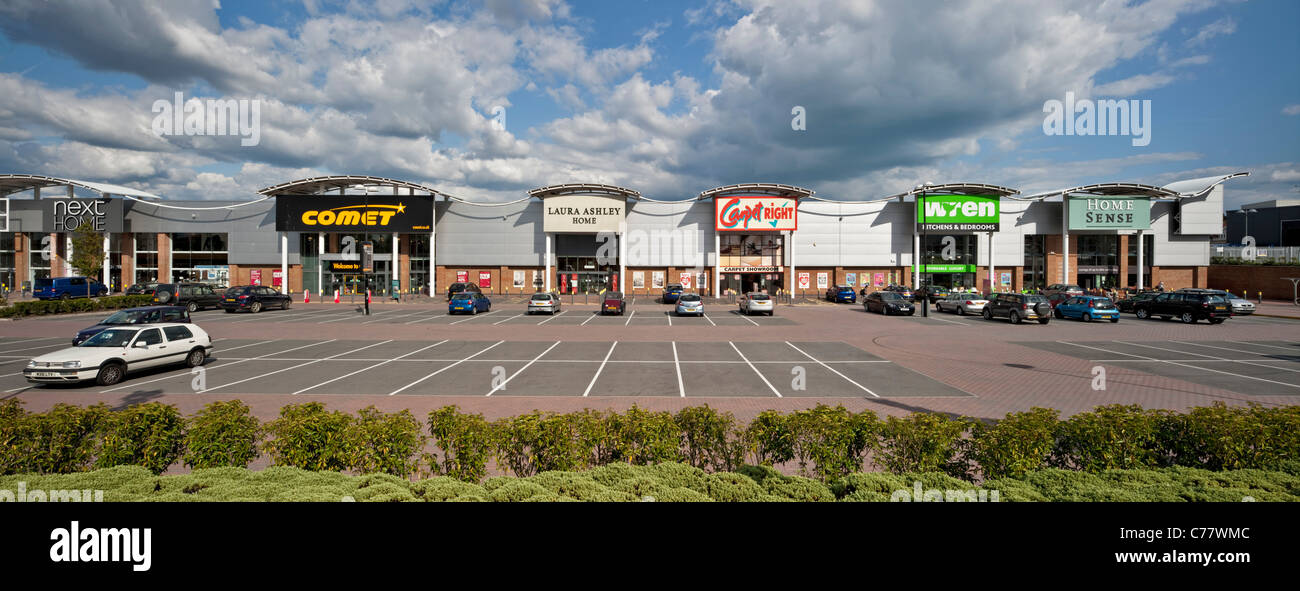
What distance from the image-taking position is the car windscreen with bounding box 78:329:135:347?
11.9m

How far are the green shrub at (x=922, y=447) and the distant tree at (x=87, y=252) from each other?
6506 cm

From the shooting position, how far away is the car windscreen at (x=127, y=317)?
15.6m

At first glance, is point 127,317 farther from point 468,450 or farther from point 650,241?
point 650,241

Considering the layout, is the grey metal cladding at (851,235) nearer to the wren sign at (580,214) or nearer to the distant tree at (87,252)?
the wren sign at (580,214)

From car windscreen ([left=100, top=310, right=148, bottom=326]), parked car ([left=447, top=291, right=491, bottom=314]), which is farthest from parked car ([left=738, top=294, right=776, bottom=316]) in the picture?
car windscreen ([left=100, top=310, right=148, bottom=326])

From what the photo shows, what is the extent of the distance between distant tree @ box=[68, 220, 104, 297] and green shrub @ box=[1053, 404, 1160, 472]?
6656 centimetres

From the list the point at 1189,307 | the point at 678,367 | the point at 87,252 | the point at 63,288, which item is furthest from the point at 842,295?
the point at 87,252

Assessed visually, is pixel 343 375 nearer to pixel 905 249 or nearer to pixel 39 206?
pixel 905 249

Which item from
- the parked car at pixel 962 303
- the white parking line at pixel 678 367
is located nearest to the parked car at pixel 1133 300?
the parked car at pixel 962 303

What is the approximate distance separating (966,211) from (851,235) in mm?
10360

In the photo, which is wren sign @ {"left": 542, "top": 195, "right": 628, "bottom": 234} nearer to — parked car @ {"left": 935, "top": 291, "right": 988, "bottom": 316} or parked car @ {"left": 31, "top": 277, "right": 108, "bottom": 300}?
parked car @ {"left": 935, "top": 291, "right": 988, "bottom": 316}
